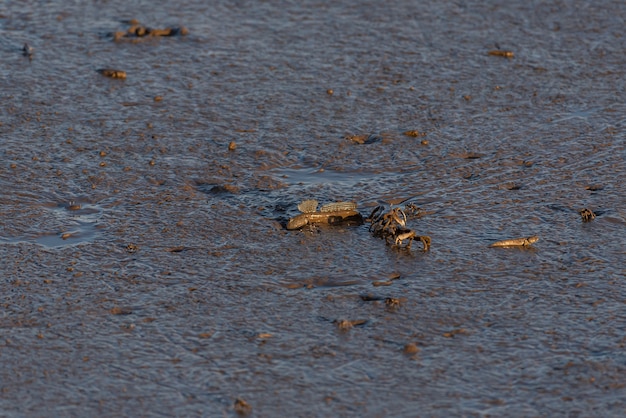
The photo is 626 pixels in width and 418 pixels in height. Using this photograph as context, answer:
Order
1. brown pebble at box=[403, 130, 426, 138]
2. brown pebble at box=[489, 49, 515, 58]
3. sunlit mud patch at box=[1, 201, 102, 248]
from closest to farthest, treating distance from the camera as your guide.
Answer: sunlit mud patch at box=[1, 201, 102, 248]
brown pebble at box=[403, 130, 426, 138]
brown pebble at box=[489, 49, 515, 58]

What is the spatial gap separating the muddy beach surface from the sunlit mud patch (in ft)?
0.06

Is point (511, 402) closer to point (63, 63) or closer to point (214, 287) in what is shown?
point (214, 287)

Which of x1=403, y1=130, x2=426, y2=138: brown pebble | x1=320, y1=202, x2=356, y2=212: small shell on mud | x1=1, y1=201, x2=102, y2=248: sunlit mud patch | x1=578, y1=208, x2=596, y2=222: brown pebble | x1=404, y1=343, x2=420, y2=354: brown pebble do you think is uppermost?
x1=404, y1=343, x2=420, y2=354: brown pebble

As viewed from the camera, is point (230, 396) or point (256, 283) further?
point (256, 283)

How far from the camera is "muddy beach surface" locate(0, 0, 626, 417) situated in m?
3.74

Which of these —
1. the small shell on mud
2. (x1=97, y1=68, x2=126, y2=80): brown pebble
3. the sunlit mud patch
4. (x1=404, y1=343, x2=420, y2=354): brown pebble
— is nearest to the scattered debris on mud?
(x1=97, y1=68, x2=126, y2=80): brown pebble

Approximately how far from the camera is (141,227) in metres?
4.84

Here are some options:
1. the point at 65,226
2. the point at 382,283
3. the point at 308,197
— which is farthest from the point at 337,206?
the point at 65,226

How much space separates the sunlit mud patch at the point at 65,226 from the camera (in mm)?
4730

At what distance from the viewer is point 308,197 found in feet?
16.8

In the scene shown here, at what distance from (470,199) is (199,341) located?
1816 mm

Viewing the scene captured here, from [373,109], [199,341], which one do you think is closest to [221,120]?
[373,109]

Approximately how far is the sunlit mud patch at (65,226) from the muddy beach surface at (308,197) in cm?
2

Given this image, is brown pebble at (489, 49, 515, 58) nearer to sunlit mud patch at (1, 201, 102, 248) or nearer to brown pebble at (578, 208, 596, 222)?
brown pebble at (578, 208, 596, 222)
